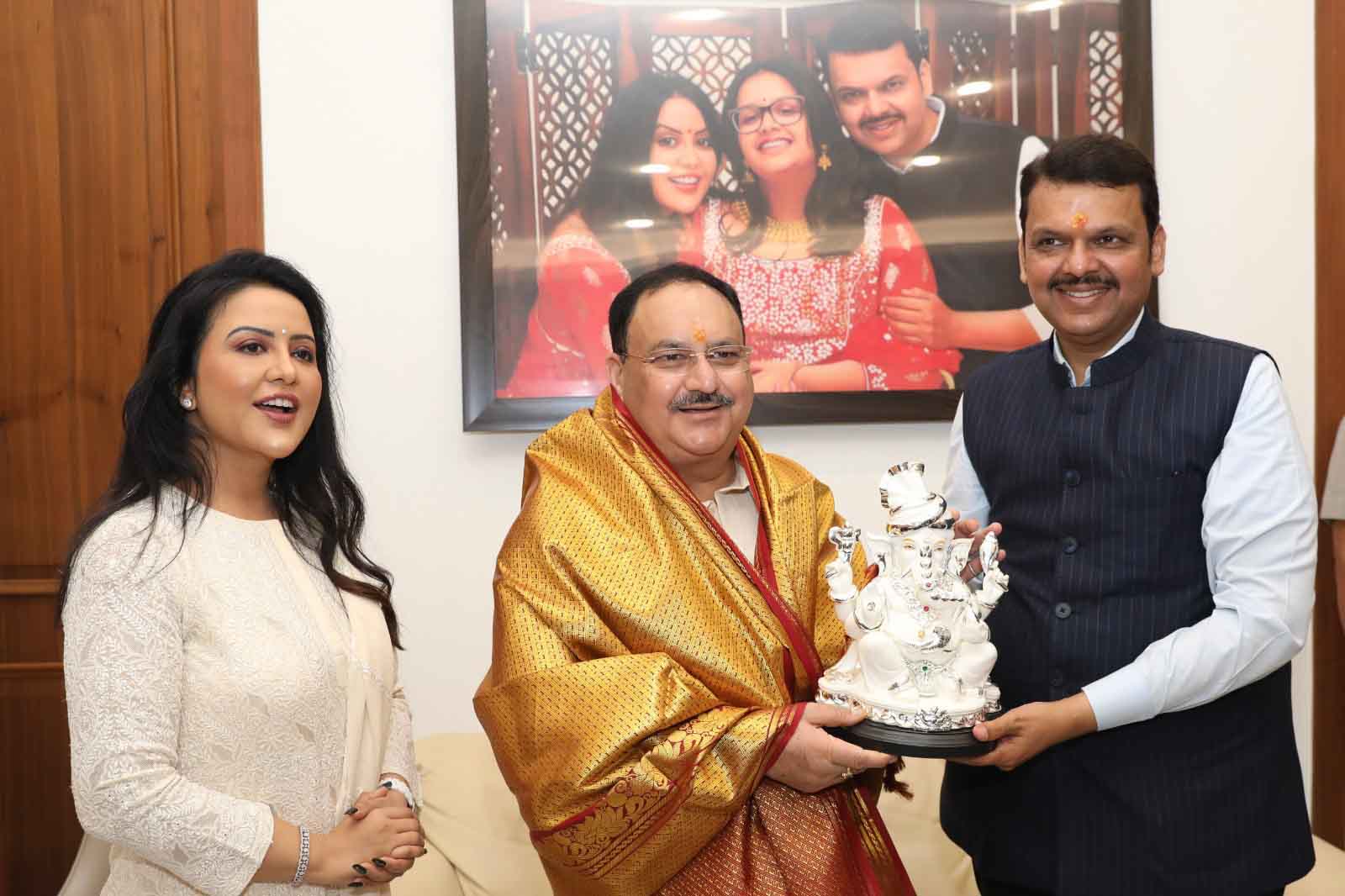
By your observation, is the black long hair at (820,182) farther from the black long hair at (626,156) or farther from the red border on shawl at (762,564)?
the red border on shawl at (762,564)

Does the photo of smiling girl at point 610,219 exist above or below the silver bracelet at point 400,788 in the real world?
above

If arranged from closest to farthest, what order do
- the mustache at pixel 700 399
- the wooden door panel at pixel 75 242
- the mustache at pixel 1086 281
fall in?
the mustache at pixel 1086 281 → the mustache at pixel 700 399 → the wooden door panel at pixel 75 242

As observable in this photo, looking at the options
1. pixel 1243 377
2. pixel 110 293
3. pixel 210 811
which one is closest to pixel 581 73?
pixel 110 293

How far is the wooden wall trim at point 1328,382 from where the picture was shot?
10.4 feet

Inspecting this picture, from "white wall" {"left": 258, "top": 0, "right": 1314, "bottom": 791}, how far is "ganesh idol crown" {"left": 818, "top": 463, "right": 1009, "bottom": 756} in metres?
1.49

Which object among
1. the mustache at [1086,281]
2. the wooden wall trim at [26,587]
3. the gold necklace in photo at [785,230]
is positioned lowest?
the wooden wall trim at [26,587]

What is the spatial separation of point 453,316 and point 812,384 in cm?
104

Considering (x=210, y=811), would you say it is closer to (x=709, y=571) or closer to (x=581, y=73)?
(x=709, y=571)

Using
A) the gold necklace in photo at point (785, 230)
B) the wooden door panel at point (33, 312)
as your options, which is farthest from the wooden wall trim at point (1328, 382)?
the wooden door panel at point (33, 312)

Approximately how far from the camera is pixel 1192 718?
5.76ft

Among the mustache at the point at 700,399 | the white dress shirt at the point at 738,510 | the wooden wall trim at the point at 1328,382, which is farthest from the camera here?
the wooden wall trim at the point at 1328,382

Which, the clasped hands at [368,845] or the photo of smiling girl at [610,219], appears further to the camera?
the photo of smiling girl at [610,219]

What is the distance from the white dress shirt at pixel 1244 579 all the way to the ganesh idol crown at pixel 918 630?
217 mm

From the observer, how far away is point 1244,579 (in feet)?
5.57
